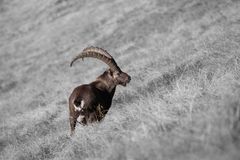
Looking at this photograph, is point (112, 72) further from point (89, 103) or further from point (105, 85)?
point (89, 103)

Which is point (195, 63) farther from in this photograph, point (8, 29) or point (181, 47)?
point (8, 29)

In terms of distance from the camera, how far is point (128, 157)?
4461mm

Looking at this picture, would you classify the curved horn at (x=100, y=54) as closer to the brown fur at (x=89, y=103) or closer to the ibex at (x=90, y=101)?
the ibex at (x=90, y=101)

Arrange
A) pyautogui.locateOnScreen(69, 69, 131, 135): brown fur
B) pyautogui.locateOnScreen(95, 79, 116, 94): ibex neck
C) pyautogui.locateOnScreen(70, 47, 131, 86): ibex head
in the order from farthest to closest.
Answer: pyautogui.locateOnScreen(95, 79, 116, 94): ibex neck → pyautogui.locateOnScreen(70, 47, 131, 86): ibex head → pyautogui.locateOnScreen(69, 69, 131, 135): brown fur

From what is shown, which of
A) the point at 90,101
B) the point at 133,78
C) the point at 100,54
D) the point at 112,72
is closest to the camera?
the point at 90,101

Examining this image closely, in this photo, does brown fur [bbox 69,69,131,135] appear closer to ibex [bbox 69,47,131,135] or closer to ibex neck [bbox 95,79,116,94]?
ibex [bbox 69,47,131,135]

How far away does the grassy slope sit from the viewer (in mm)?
4520

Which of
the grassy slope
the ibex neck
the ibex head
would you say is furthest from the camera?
the ibex neck

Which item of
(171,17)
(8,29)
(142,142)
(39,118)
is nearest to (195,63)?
(39,118)

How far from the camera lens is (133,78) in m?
11.9

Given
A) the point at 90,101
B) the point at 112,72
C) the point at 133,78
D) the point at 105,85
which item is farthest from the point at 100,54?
the point at 133,78

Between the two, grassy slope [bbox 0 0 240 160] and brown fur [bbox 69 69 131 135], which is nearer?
grassy slope [bbox 0 0 240 160]

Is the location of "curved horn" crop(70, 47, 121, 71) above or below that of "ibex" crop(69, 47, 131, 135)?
above

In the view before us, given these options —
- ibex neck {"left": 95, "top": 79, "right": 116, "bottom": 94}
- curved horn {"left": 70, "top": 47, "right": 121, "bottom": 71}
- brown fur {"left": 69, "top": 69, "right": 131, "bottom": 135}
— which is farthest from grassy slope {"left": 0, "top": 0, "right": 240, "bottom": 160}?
curved horn {"left": 70, "top": 47, "right": 121, "bottom": 71}
